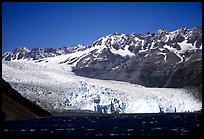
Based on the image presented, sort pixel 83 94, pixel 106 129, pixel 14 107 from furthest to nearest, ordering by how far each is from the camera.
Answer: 1. pixel 83 94
2. pixel 14 107
3. pixel 106 129

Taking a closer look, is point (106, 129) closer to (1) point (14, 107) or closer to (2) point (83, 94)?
(1) point (14, 107)

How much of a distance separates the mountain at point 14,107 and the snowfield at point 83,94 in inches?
1194

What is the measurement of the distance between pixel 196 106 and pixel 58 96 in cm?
5811

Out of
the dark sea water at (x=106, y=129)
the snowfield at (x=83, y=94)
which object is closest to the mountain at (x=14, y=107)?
the dark sea water at (x=106, y=129)

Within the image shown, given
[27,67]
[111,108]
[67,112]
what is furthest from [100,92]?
[27,67]

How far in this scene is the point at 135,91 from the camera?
151 m

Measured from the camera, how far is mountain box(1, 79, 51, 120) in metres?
79.5

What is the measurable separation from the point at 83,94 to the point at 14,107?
51.5 m

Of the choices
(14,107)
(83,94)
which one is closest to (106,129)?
(14,107)

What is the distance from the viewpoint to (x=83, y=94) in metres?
132

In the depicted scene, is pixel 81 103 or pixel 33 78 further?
pixel 33 78

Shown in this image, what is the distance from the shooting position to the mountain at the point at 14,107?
7950cm

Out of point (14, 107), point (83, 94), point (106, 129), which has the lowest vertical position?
point (106, 129)

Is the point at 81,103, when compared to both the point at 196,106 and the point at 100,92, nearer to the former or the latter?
the point at 100,92
